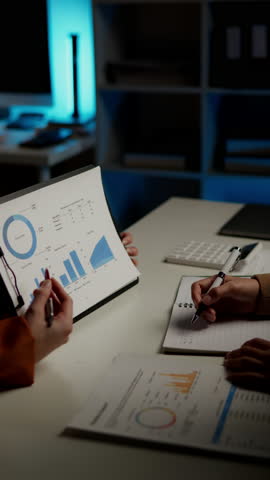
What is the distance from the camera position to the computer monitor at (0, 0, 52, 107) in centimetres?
308

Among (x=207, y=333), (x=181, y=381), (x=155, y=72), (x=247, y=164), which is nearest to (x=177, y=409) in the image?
(x=181, y=381)

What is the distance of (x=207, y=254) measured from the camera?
1.55 meters

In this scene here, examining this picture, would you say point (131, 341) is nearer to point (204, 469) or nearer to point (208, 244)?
point (204, 469)

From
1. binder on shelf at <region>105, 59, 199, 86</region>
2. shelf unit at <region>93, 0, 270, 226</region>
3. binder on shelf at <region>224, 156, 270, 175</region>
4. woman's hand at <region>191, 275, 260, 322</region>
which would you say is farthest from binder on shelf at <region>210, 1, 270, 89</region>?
woman's hand at <region>191, 275, 260, 322</region>

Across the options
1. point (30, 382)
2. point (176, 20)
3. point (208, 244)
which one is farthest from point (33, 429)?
point (176, 20)

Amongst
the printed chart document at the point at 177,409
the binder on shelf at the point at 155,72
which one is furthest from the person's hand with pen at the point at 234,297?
the binder on shelf at the point at 155,72

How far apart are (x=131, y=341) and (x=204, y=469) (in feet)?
1.24

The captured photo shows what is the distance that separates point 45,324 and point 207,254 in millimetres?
601

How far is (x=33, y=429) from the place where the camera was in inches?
35.5

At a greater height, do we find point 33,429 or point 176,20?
point 176,20

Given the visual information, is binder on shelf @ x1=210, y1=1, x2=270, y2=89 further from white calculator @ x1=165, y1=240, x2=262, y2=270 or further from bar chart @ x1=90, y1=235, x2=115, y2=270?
bar chart @ x1=90, y1=235, x2=115, y2=270

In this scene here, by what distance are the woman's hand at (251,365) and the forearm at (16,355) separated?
1.01ft

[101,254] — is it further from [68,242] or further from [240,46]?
[240,46]

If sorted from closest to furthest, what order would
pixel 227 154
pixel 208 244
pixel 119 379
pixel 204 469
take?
1. pixel 204 469
2. pixel 119 379
3. pixel 208 244
4. pixel 227 154
